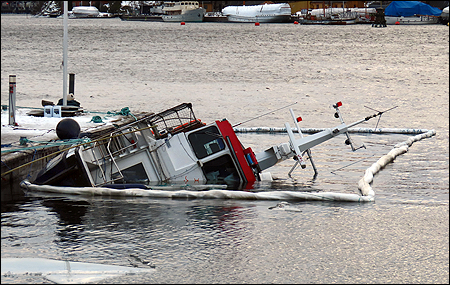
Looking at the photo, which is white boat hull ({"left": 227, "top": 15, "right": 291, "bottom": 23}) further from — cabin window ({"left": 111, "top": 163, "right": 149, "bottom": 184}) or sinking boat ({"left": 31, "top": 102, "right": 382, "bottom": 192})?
cabin window ({"left": 111, "top": 163, "right": 149, "bottom": 184})

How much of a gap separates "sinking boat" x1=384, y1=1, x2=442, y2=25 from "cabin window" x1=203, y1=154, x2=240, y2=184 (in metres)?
141

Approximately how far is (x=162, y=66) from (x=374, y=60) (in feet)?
85.2

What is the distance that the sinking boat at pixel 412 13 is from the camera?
490ft

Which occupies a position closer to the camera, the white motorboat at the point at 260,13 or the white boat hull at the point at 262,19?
the white motorboat at the point at 260,13

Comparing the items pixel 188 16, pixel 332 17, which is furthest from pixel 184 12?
pixel 332 17

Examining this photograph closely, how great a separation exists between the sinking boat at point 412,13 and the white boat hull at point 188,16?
53.7 meters

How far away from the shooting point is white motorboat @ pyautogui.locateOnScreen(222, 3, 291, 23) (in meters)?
179

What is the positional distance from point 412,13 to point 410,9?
1.01m

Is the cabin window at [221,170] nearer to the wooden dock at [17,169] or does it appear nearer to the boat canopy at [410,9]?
the wooden dock at [17,169]

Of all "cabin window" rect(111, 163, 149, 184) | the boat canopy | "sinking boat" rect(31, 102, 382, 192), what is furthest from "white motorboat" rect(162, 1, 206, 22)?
"cabin window" rect(111, 163, 149, 184)

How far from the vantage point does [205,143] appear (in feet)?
56.0

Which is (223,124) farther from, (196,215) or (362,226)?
(362,226)

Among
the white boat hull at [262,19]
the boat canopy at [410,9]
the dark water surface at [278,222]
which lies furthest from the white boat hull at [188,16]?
the dark water surface at [278,222]

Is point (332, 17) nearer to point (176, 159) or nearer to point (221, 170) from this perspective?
point (221, 170)
